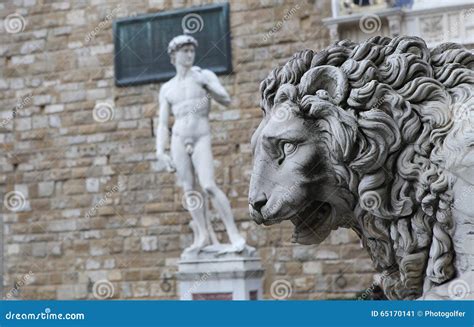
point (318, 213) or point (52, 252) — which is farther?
point (52, 252)

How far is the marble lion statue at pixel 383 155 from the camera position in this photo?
4.81 feet

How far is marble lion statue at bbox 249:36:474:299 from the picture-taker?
4.81 feet

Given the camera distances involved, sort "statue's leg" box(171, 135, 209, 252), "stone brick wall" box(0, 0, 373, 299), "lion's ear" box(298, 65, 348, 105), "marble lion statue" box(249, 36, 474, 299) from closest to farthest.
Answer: "marble lion statue" box(249, 36, 474, 299) < "lion's ear" box(298, 65, 348, 105) < "statue's leg" box(171, 135, 209, 252) < "stone brick wall" box(0, 0, 373, 299)

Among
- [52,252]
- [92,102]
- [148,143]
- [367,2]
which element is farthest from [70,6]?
[367,2]

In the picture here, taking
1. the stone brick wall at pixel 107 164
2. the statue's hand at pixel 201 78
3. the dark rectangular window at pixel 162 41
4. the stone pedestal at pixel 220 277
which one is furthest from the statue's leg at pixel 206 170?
the dark rectangular window at pixel 162 41

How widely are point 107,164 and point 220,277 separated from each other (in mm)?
3460

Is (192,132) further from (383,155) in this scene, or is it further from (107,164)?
(383,155)

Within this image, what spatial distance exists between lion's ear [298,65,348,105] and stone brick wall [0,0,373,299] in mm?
10310

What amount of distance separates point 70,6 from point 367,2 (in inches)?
152

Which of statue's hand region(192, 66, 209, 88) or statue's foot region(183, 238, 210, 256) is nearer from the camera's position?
statue's hand region(192, 66, 209, 88)

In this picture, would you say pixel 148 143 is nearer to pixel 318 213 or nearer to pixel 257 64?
pixel 257 64

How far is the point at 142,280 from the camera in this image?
42.4ft

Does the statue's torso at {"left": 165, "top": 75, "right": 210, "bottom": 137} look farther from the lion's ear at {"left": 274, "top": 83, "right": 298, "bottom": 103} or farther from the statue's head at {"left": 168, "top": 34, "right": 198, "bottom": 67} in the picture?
the lion's ear at {"left": 274, "top": 83, "right": 298, "bottom": 103}

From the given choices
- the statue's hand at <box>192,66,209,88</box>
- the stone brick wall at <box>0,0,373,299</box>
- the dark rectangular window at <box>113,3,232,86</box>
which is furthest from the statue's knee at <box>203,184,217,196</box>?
the dark rectangular window at <box>113,3,232,86</box>
